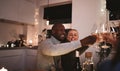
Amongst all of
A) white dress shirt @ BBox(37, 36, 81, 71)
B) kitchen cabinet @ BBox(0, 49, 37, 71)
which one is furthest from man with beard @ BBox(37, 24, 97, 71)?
kitchen cabinet @ BBox(0, 49, 37, 71)

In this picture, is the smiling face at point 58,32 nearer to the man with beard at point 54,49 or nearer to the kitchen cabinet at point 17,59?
the man with beard at point 54,49

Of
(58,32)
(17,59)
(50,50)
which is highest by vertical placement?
(58,32)

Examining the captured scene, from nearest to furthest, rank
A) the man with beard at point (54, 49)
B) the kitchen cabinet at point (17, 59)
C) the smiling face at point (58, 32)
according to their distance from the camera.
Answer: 1. the man with beard at point (54, 49)
2. the smiling face at point (58, 32)
3. the kitchen cabinet at point (17, 59)

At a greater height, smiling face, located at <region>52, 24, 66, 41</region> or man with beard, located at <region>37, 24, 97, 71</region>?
smiling face, located at <region>52, 24, 66, 41</region>

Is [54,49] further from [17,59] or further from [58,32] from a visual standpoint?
[17,59]

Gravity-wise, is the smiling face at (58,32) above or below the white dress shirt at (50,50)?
above

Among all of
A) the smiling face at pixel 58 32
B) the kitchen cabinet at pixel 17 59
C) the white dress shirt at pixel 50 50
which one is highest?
the smiling face at pixel 58 32

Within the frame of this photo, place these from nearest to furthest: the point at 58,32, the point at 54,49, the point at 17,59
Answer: the point at 54,49 < the point at 58,32 < the point at 17,59

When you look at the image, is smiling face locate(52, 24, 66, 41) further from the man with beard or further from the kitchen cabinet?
the kitchen cabinet

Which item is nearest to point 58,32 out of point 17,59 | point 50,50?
point 50,50

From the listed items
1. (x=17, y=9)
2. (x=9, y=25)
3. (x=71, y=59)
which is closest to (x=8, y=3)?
(x=17, y=9)

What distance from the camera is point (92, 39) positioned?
3.88ft

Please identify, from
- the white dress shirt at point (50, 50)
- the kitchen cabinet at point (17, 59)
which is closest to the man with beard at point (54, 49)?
the white dress shirt at point (50, 50)

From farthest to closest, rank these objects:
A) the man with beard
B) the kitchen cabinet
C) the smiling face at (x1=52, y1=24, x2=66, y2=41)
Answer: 1. the kitchen cabinet
2. the smiling face at (x1=52, y1=24, x2=66, y2=41)
3. the man with beard
